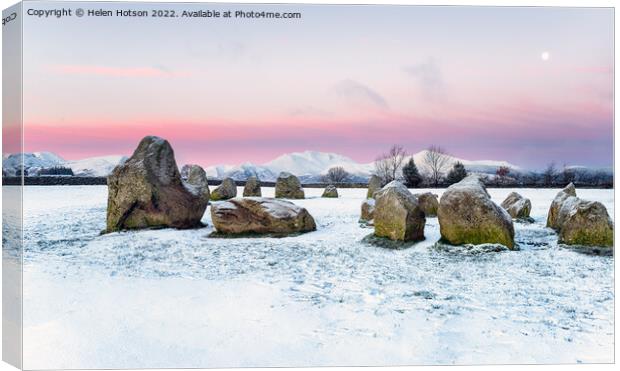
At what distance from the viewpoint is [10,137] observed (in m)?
6.86

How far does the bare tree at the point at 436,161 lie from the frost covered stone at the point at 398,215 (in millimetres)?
702

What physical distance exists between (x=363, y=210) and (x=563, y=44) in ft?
20.4

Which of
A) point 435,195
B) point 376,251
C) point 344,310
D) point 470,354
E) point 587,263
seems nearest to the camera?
point 470,354

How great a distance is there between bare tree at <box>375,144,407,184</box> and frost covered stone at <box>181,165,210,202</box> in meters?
3.57

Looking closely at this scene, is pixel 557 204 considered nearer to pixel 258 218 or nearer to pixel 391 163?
pixel 391 163

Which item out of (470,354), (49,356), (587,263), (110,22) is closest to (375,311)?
(470,354)

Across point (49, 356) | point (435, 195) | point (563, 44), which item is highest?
point (563, 44)

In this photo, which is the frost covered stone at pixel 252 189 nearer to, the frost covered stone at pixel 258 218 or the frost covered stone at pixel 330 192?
the frost covered stone at pixel 330 192

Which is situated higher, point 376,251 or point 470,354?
point 376,251

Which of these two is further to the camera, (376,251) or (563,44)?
(376,251)

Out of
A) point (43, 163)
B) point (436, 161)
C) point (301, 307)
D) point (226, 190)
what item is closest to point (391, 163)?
point (436, 161)

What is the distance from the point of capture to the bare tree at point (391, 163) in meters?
9.07

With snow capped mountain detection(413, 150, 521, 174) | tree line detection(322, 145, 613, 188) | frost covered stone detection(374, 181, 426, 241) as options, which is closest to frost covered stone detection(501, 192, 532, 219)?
tree line detection(322, 145, 613, 188)

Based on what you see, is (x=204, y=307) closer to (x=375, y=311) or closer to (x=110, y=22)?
(x=375, y=311)
